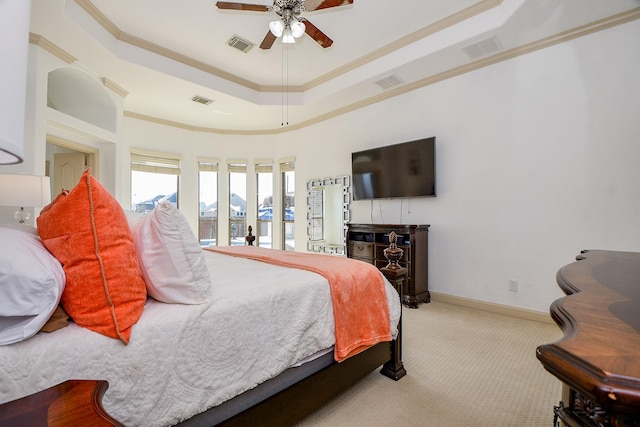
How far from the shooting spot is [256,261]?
7.12 ft

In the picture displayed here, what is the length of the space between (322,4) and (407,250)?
104 inches

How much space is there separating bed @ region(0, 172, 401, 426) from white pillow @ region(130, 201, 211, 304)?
0.01m

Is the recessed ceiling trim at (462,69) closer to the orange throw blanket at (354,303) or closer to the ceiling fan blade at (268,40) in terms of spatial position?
the ceiling fan blade at (268,40)

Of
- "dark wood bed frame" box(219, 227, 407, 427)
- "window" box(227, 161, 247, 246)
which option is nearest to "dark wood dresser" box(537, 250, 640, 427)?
"dark wood bed frame" box(219, 227, 407, 427)

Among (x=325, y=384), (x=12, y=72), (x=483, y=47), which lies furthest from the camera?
(x=483, y=47)

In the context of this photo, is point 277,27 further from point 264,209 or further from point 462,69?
point 264,209

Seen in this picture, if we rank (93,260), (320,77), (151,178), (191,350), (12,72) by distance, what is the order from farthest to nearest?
(151,178)
(320,77)
(191,350)
(93,260)
(12,72)

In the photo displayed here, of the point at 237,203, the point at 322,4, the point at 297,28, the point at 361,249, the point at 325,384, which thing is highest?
the point at 322,4

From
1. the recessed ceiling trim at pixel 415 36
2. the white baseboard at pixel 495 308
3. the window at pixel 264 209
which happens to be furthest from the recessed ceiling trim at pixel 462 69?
the white baseboard at pixel 495 308

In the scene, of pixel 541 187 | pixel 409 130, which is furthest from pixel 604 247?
pixel 409 130

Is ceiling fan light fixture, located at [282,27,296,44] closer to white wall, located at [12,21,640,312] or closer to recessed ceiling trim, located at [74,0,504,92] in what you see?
recessed ceiling trim, located at [74,0,504,92]

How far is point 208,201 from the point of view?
6.09 metres

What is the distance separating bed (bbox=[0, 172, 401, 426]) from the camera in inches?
34.7

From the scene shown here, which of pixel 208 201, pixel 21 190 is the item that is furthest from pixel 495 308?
pixel 208 201
